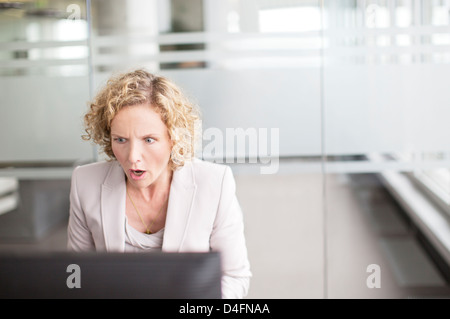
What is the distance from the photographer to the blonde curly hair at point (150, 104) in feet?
4.46

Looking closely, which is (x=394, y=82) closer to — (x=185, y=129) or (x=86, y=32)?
(x=185, y=129)

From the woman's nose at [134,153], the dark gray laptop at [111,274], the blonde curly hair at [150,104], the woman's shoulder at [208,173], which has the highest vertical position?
the blonde curly hair at [150,104]

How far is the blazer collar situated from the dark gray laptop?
0.61 m

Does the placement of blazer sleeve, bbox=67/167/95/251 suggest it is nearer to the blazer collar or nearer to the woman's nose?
the blazer collar

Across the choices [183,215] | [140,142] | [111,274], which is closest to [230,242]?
[183,215]

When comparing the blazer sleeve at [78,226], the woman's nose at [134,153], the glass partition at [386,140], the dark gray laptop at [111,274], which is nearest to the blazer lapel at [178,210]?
the woman's nose at [134,153]

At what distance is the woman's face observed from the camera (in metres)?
1.34

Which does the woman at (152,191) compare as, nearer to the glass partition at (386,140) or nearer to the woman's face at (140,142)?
the woman's face at (140,142)

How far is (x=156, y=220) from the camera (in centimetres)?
139

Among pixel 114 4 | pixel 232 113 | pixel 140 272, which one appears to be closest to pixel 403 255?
pixel 232 113

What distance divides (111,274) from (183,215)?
0.65m

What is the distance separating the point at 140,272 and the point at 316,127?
4.99ft

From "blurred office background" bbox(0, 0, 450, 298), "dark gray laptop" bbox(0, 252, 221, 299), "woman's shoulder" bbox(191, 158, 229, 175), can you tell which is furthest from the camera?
"blurred office background" bbox(0, 0, 450, 298)

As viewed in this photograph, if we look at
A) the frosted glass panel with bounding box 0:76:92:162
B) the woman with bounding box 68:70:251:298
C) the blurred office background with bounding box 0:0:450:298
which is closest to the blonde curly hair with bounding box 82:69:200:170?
the woman with bounding box 68:70:251:298
